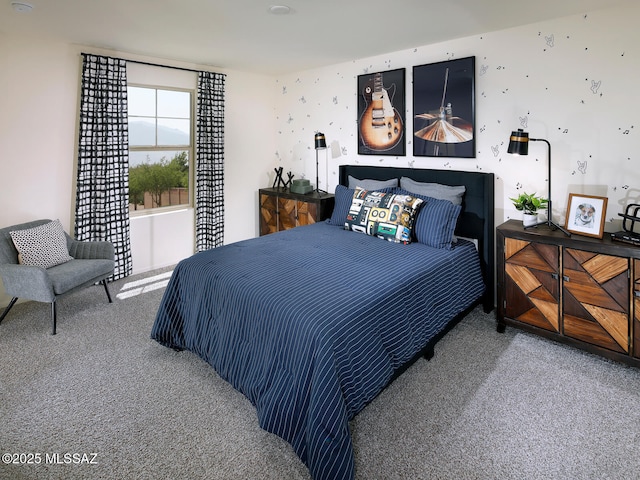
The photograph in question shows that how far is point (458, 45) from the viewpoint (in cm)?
350

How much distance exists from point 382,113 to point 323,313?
2850 millimetres

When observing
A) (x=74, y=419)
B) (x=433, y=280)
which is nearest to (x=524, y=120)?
(x=433, y=280)

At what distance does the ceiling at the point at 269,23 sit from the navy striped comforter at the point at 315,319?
68.3 inches

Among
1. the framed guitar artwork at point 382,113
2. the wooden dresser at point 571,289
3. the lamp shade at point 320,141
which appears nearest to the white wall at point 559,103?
the framed guitar artwork at point 382,113

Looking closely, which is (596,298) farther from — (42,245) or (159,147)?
(159,147)

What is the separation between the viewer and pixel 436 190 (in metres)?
3.58

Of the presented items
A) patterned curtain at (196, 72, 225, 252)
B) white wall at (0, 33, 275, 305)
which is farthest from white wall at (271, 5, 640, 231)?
white wall at (0, 33, 275, 305)

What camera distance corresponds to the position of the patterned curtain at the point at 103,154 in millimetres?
3795

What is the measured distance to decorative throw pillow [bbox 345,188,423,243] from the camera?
3.24m

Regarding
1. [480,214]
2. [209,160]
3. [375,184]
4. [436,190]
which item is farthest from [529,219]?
[209,160]

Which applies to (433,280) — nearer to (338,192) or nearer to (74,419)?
(338,192)

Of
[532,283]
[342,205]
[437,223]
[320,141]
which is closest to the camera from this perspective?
[532,283]

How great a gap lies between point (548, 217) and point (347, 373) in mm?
2117

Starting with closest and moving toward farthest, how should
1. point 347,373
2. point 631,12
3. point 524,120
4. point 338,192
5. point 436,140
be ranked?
point 347,373
point 631,12
point 524,120
point 436,140
point 338,192
